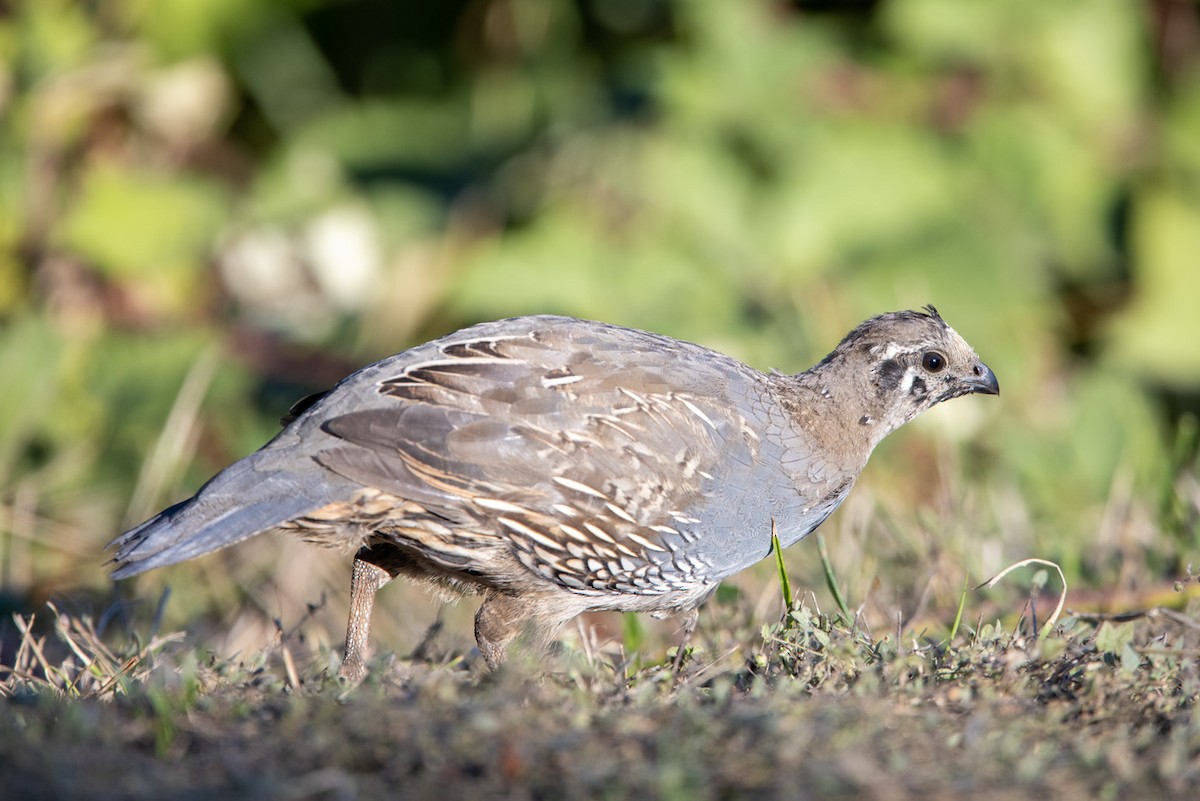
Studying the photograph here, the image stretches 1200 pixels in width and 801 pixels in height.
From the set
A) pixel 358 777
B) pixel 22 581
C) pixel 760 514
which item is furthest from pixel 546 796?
pixel 22 581

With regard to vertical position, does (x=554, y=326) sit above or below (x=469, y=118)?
below

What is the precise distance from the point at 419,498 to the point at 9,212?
3.54m

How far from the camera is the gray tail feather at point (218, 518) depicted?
338 cm

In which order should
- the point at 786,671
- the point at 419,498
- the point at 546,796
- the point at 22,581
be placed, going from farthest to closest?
1. the point at 22,581
2. the point at 419,498
3. the point at 786,671
4. the point at 546,796

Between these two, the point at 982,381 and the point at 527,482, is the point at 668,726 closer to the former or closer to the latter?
the point at 527,482

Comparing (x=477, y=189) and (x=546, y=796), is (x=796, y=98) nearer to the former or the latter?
(x=477, y=189)

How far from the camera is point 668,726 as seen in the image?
255cm

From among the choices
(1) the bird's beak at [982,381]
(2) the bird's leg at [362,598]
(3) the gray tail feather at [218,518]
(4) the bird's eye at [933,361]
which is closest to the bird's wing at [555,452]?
(3) the gray tail feather at [218,518]

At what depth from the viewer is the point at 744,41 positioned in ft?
21.0

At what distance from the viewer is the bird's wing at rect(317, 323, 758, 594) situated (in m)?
3.57

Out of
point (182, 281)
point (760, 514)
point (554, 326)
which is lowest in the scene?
point (760, 514)

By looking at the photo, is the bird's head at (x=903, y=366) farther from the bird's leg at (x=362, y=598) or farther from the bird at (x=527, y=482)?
the bird's leg at (x=362, y=598)

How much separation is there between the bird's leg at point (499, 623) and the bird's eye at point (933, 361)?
56.3 inches

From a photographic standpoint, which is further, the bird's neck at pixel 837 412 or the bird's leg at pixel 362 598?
the bird's neck at pixel 837 412
